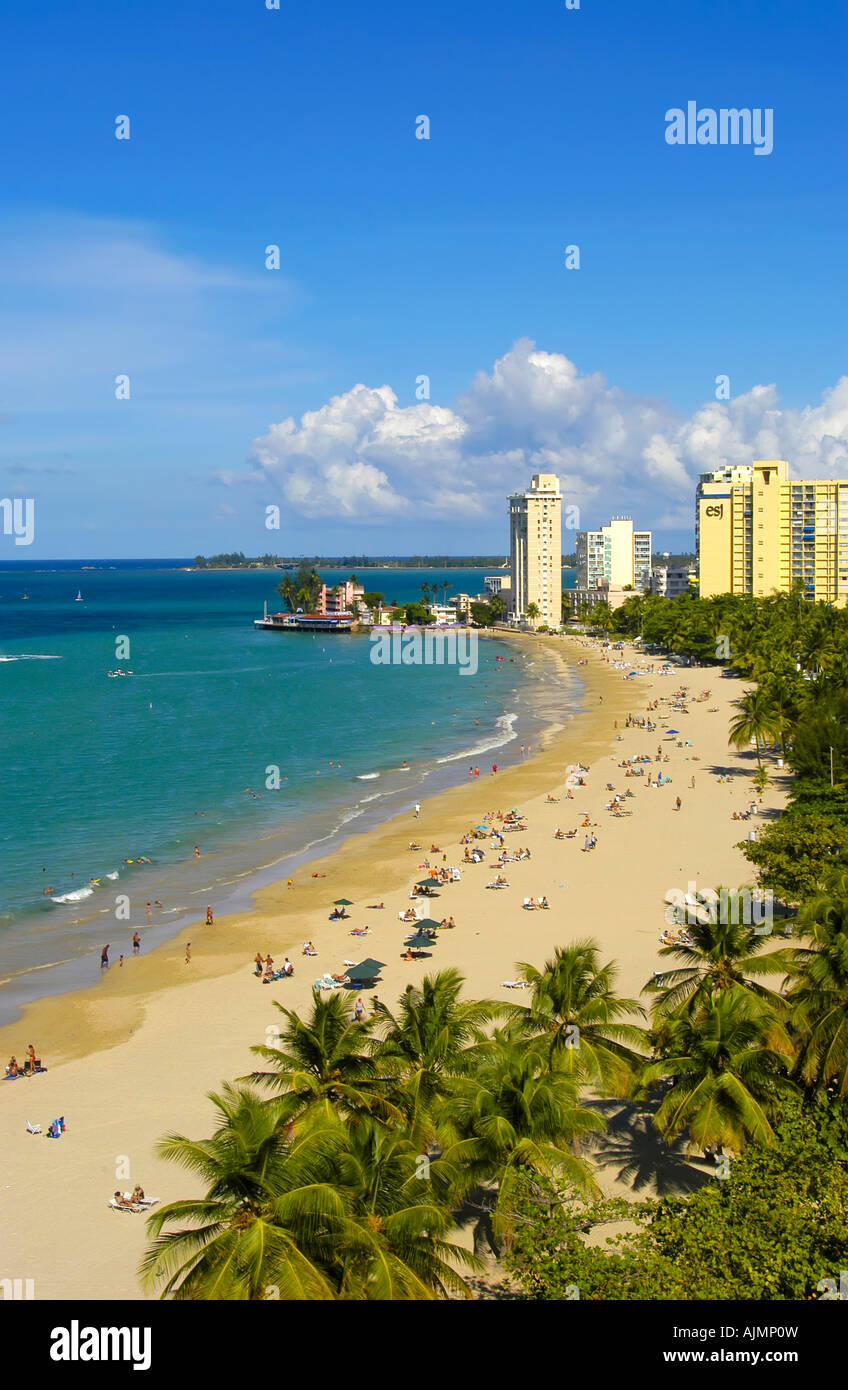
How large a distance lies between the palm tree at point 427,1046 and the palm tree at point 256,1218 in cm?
357

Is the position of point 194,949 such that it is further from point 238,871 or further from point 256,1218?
point 256,1218

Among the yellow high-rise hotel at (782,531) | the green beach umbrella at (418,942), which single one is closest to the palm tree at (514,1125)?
the green beach umbrella at (418,942)

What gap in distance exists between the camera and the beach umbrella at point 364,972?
110ft

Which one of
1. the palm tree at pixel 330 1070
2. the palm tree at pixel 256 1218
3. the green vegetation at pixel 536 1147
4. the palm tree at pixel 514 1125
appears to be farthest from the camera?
the palm tree at pixel 330 1070

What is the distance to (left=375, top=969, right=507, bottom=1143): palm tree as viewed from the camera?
19.3m

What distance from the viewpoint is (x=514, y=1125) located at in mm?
18422

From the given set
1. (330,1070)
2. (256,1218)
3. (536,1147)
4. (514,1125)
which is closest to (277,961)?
(330,1070)

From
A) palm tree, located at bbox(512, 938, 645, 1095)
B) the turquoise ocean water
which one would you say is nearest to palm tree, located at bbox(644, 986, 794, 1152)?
palm tree, located at bbox(512, 938, 645, 1095)

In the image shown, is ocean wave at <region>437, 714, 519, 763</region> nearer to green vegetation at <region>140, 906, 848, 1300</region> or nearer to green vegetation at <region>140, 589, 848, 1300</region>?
green vegetation at <region>140, 589, 848, 1300</region>

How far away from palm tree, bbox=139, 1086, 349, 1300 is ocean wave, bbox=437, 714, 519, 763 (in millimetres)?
59786

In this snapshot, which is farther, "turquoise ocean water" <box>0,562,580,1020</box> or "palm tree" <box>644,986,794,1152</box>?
"turquoise ocean water" <box>0,562,580,1020</box>

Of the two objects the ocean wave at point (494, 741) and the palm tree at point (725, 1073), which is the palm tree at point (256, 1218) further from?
the ocean wave at point (494, 741)
